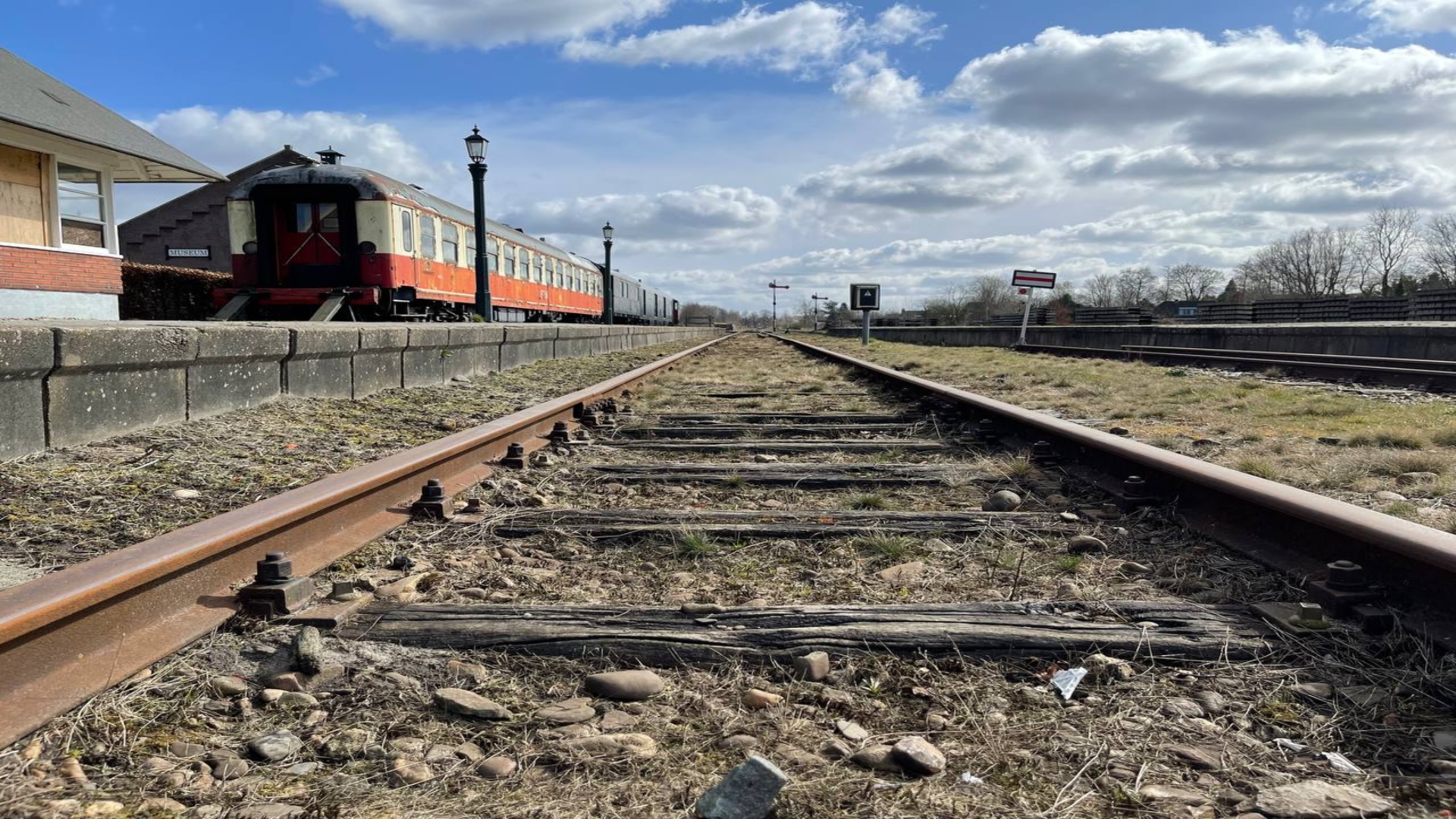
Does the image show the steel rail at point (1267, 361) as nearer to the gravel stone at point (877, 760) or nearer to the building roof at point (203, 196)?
the gravel stone at point (877, 760)

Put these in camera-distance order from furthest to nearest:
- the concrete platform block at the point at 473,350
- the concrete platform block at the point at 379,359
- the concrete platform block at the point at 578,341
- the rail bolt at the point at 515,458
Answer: the concrete platform block at the point at 578,341, the concrete platform block at the point at 473,350, the concrete platform block at the point at 379,359, the rail bolt at the point at 515,458

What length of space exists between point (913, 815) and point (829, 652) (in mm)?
690

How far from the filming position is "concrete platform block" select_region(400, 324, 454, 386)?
7.83 metres

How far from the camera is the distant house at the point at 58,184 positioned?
14.5m

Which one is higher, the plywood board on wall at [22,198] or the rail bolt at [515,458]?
the plywood board on wall at [22,198]

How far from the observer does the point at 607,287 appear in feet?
110

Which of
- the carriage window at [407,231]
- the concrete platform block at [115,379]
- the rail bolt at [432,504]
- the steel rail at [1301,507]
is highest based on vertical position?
the carriage window at [407,231]

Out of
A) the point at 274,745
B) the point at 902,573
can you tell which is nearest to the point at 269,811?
the point at 274,745

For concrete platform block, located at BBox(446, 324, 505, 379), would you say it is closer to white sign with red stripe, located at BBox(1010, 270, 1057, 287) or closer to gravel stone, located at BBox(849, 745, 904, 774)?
gravel stone, located at BBox(849, 745, 904, 774)

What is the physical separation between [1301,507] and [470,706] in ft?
8.61

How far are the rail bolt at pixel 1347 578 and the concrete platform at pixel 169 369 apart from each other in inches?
177

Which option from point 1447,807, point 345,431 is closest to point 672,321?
point 345,431

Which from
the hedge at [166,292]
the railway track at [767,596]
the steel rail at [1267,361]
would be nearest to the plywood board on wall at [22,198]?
the hedge at [166,292]

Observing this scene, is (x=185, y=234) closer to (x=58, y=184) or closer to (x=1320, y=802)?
(x=58, y=184)
